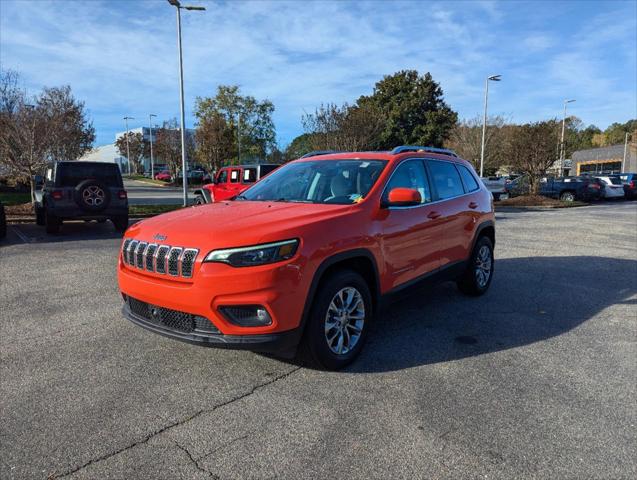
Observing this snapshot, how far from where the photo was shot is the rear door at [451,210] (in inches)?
192

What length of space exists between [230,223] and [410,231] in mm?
1736

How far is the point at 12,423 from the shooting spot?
2855 millimetres

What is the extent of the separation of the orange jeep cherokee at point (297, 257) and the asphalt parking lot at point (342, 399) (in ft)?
1.40

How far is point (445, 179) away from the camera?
5.18m

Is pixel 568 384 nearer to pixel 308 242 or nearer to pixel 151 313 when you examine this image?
pixel 308 242

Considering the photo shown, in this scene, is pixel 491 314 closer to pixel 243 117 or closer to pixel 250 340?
pixel 250 340

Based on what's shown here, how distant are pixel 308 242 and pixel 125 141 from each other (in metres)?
81.1

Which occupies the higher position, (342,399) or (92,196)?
(92,196)

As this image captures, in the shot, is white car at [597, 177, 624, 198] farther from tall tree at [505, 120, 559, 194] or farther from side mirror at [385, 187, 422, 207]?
side mirror at [385, 187, 422, 207]

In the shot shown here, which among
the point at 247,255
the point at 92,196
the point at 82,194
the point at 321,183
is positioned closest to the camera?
the point at 247,255

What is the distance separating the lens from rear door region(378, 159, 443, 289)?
398 centimetres

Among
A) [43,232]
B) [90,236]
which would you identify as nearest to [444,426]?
[90,236]

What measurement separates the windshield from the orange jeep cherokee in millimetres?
14

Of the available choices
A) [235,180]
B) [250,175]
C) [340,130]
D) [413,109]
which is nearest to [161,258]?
[250,175]
